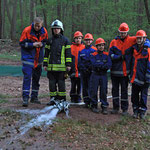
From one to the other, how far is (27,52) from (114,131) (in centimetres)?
298

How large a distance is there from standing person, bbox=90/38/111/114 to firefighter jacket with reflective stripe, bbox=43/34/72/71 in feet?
2.30

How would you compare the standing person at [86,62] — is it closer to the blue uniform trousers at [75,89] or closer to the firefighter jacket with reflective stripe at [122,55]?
the blue uniform trousers at [75,89]

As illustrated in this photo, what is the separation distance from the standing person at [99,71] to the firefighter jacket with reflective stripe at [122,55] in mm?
214

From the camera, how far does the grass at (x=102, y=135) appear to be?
12.9ft

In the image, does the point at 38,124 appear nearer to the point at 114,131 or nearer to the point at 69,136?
the point at 69,136

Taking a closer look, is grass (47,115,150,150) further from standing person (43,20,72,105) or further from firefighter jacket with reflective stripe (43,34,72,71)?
firefighter jacket with reflective stripe (43,34,72,71)

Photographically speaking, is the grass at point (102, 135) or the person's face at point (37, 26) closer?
the grass at point (102, 135)

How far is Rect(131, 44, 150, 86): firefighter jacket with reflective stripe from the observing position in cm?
498

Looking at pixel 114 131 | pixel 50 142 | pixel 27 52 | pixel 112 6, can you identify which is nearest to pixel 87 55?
pixel 27 52

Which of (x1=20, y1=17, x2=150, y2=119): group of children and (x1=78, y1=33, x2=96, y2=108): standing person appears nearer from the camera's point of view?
(x1=20, y1=17, x2=150, y2=119): group of children

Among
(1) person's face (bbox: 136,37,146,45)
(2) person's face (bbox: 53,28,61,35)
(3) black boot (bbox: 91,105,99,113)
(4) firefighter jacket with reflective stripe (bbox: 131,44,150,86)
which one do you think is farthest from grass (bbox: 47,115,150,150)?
(2) person's face (bbox: 53,28,61,35)

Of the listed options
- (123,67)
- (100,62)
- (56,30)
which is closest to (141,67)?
(123,67)

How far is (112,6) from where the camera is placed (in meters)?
17.8

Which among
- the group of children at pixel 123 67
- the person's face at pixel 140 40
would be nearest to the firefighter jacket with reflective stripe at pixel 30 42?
the group of children at pixel 123 67
